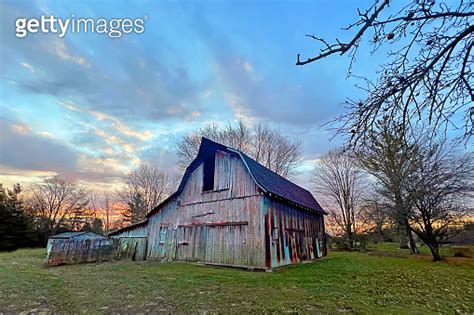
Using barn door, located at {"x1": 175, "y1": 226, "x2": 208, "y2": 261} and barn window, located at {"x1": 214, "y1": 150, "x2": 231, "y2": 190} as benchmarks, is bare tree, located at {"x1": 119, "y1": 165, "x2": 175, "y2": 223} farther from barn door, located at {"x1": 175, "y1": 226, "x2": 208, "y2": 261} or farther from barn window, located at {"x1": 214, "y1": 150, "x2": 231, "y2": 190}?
barn window, located at {"x1": 214, "y1": 150, "x2": 231, "y2": 190}

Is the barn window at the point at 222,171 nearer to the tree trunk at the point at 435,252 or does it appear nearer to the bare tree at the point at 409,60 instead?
the bare tree at the point at 409,60

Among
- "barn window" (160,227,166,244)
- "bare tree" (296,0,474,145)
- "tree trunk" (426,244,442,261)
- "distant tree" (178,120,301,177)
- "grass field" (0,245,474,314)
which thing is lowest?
"grass field" (0,245,474,314)

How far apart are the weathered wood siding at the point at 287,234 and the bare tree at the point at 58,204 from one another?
1456 inches

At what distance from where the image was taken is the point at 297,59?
2918mm

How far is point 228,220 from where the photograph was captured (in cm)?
1303

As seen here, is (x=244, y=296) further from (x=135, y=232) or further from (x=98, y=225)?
(x=98, y=225)

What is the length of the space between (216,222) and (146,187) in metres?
28.8

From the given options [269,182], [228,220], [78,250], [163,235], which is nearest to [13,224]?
[78,250]

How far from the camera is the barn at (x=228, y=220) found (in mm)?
12062

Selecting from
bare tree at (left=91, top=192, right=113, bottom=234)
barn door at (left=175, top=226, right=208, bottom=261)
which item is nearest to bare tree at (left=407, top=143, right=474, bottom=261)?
barn door at (left=175, top=226, right=208, bottom=261)

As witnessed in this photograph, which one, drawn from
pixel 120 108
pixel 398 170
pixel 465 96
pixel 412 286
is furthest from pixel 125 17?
pixel 398 170

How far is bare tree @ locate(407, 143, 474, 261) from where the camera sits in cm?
1510

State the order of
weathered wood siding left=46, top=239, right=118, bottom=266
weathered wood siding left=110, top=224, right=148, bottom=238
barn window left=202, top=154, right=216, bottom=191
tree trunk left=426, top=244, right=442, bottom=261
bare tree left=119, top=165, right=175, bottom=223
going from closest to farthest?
weathered wood siding left=46, top=239, right=118, bottom=266 < barn window left=202, top=154, right=216, bottom=191 < tree trunk left=426, top=244, right=442, bottom=261 < weathered wood siding left=110, top=224, right=148, bottom=238 < bare tree left=119, top=165, right=175, bottom=223

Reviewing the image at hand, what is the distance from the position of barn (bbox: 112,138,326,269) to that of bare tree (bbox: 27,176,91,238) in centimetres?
3092
